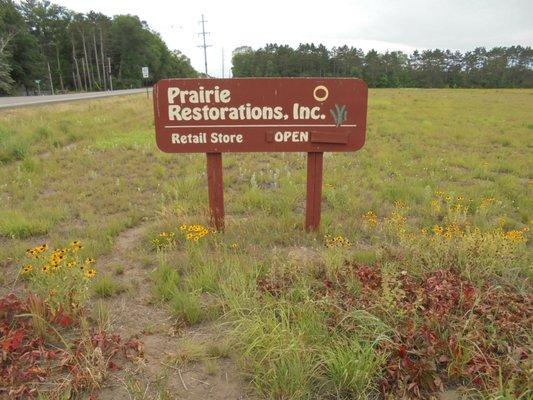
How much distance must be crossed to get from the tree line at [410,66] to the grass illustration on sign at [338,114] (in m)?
94.3

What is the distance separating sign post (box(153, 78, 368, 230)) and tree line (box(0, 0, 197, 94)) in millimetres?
46995

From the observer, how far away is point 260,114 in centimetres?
454

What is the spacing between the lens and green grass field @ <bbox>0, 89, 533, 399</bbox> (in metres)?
2.46

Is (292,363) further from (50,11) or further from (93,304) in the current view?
(50,11)

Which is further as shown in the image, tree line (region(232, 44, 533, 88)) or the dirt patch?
tree line (region(232, 44, 533, 88))

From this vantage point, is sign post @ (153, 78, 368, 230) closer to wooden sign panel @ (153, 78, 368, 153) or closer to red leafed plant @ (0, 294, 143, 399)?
wooden sign panel @ (153, 78, 368, 153)

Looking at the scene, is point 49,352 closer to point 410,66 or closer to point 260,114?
point 260,114

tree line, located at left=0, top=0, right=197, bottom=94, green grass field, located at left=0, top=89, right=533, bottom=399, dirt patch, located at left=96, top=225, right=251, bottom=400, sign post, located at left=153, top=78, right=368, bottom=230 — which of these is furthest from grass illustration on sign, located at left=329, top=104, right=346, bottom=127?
tree line, located at left=0, top=0, right=197, bottom=94

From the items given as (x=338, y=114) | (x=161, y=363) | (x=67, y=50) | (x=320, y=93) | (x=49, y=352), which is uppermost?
(x=67, y=50)

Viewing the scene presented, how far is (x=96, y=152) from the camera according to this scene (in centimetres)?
974

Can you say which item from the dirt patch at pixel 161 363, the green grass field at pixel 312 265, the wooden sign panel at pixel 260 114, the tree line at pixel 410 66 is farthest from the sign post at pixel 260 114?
the tree line at pixel 410 66

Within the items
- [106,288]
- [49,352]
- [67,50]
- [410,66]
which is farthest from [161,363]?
[410,66]

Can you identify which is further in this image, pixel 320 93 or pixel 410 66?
pixel 410 66

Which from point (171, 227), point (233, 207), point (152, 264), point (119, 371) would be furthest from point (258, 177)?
point (119, 371)
